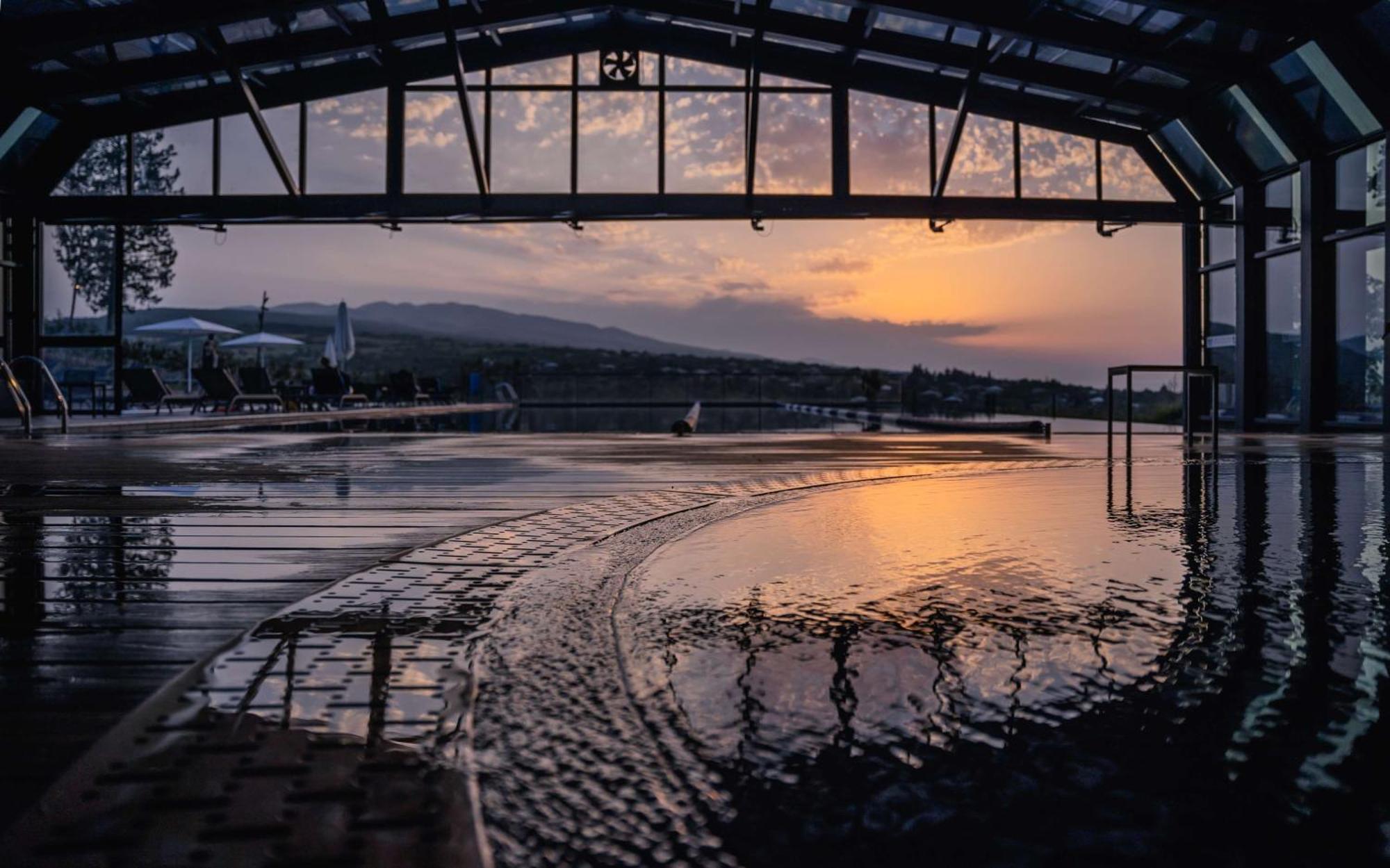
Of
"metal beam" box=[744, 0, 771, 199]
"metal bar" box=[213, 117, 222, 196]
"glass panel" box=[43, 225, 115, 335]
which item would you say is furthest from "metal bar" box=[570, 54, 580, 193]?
"glass panel" box=[43, 225, 115, 335]

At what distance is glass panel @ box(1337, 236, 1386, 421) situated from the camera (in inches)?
370

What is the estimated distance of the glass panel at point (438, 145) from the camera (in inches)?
454

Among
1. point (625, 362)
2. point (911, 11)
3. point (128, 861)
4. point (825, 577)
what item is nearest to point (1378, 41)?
point (911, 11)

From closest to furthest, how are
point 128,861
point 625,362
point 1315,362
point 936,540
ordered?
point 128,861
point 936,540
point 1315,362
point 625,362

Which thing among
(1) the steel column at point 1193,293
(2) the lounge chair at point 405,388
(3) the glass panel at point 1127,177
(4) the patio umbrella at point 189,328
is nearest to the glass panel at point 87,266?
(4) the patio umbrella at point 189,328

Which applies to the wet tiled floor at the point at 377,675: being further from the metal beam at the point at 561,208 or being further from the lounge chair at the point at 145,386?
the lounge chair at the point at 145,386

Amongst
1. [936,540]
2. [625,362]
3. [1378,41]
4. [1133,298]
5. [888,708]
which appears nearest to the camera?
[888,708]

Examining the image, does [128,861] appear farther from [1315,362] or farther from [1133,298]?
[1133,298]

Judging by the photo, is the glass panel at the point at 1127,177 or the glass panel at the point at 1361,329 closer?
the glass panel at the point at 1361,329

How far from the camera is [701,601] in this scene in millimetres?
1561

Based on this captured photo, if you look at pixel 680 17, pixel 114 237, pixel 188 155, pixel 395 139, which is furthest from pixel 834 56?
pixel 114 237

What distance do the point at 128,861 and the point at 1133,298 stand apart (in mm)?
17367

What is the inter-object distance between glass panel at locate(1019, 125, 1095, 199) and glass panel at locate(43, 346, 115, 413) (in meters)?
11.1

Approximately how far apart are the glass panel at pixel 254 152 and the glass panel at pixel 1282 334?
1074cm
